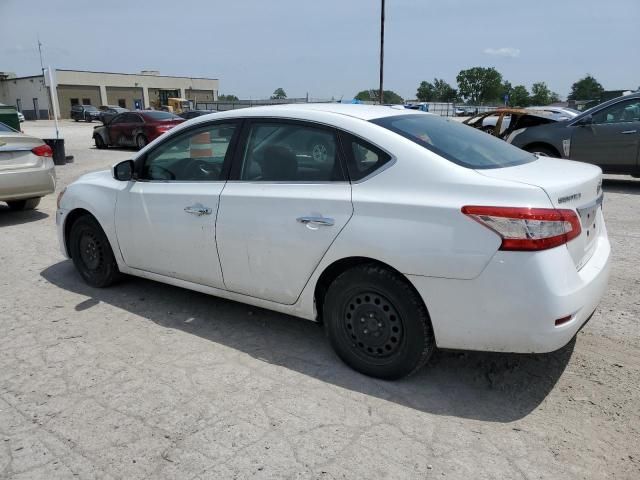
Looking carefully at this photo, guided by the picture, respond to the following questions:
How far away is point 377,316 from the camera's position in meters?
3.10

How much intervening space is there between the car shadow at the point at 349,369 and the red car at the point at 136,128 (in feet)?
49.4

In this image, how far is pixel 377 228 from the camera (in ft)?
9.73

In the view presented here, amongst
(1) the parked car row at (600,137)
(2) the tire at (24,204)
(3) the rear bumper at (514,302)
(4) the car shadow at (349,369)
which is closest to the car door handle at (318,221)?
(3) the rear bumper at (514,302)

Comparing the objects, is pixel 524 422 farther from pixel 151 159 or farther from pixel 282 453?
pixel 151 159

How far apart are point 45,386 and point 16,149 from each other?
5.30m

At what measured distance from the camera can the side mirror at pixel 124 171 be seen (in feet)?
14.4

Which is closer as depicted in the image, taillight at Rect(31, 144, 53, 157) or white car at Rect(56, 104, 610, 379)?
white car at Rect(56, 104, 610, 379)

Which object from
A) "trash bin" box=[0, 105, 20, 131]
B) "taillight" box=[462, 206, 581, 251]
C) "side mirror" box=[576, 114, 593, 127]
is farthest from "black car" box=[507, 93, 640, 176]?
"trash bin" box=[0, 105, 20, 131]

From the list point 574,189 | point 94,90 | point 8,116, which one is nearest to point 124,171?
point 574,189

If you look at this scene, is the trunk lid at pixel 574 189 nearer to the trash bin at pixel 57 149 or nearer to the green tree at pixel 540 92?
the trash bin at pixel 57 149

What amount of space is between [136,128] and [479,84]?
11661 centimetres

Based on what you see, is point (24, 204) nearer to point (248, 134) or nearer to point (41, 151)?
point (41, 151)

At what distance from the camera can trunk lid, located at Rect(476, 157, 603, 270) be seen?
2.77 metres

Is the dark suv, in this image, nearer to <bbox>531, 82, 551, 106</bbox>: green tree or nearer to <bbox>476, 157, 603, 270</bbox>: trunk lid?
<bbox>476, 157, 603, 270</bbox>: trunk lid
